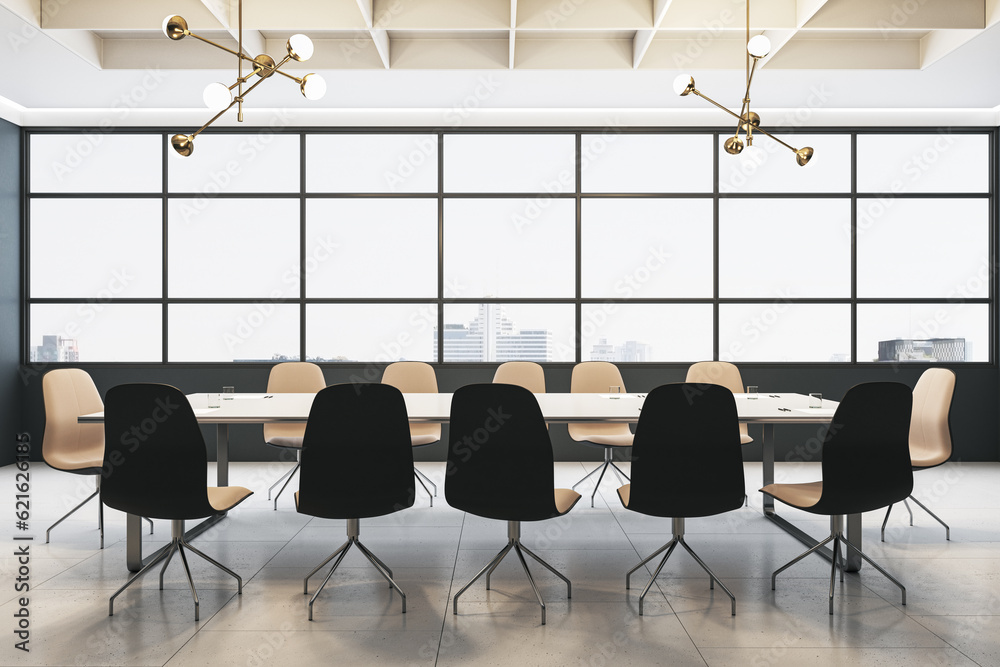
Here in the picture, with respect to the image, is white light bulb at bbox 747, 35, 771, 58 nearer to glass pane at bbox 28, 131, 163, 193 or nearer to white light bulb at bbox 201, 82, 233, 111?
white light bulb at bbox 201, 82, 233, 111

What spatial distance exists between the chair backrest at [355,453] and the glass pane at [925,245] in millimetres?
5279

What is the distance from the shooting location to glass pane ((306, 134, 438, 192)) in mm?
6055

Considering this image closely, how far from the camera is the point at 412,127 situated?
236 inches

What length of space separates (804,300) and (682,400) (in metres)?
4.14

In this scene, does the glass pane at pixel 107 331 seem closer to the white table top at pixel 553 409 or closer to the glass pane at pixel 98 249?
the glass pane at pixel 98 249

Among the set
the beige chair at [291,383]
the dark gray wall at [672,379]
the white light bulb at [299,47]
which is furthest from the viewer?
the dark gray wall at [672,379]

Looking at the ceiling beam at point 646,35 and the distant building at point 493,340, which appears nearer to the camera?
the ceiling beam at point 646,35

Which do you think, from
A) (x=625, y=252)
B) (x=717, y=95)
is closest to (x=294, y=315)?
(x=625, y=252)

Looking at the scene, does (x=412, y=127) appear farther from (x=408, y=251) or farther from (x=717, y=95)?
(x=717, y=95)

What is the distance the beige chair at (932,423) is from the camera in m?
3.66

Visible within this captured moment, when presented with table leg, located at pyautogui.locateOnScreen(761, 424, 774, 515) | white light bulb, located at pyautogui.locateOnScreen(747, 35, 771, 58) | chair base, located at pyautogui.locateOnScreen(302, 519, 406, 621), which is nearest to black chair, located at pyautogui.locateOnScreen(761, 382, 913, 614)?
table leg, located at pyautogui.locateOnScreen(761, 424, 774, 515)

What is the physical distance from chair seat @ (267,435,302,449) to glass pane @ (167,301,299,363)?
6.23 feet

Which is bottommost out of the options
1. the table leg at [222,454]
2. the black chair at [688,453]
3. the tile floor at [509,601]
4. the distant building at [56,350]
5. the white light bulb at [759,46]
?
the tile floor at [509,601]

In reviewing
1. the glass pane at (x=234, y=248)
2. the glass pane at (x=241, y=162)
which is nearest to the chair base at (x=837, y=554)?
the glass pane at (x=234, y=248)
